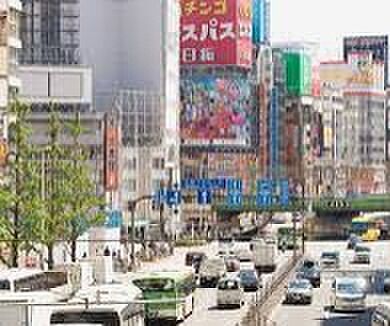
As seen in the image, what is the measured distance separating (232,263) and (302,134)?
403ft

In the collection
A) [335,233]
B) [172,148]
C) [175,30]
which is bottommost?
Answer: [335,233]

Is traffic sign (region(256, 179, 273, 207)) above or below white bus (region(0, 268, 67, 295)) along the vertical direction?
below

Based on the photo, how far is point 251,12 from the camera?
16800 centimetres

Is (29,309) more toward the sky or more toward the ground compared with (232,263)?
more toward the sky

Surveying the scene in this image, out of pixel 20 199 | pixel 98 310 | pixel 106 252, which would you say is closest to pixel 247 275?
pixel 20 199

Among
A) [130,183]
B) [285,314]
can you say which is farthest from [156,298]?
[130,183]

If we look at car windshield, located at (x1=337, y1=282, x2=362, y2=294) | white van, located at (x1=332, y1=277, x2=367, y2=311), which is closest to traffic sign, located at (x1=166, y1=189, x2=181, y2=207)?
white van, located at (x1=332, y1=277, x2=367, y2=311)

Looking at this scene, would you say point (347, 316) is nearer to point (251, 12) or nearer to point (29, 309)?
point (29, 309)

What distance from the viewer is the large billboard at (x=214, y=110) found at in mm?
160500

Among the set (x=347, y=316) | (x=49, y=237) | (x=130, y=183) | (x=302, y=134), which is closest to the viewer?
(x=347, y=316)

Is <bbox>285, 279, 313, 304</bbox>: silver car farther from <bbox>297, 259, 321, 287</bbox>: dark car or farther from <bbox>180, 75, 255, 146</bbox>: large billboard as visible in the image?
<bbox>180, 75, 255, 146</bbox>: large billboard

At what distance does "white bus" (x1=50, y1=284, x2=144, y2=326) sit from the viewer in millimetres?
28969

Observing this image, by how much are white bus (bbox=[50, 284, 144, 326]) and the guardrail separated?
24.3 feet

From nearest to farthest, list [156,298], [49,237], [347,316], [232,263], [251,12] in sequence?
1. [156,298]
2. [347,316]
3. [49,237]
4. [232,263]
5. [251,12]
